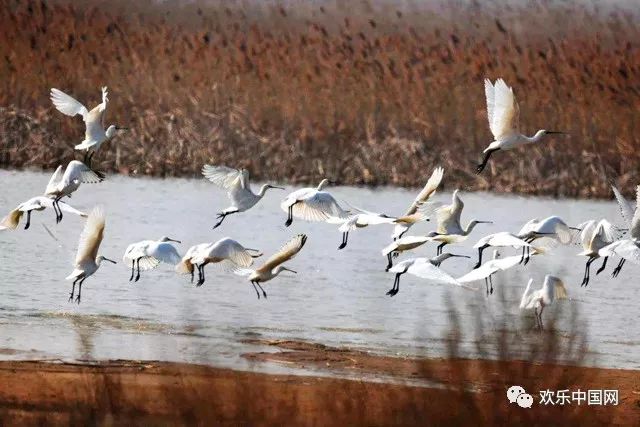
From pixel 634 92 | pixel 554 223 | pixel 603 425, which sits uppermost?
pixel 634 92

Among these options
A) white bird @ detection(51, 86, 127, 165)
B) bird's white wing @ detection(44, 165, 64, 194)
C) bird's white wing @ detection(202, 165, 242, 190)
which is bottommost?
bird's white wing @ detection(44, 165, 64, 194)

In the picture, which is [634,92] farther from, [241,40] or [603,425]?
[603,425]

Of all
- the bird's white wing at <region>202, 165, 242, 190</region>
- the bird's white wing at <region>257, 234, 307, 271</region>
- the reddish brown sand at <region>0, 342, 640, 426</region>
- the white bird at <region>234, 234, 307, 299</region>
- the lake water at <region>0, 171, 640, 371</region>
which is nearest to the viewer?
the reddish brown sand at <region>0, 342, 640, 426</region>

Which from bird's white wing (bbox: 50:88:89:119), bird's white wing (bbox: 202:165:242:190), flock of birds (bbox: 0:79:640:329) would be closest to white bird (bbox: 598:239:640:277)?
flock of birds (bbox: 0:79:640:329)

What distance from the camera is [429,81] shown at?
18906mm

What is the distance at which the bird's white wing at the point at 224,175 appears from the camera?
1074cm

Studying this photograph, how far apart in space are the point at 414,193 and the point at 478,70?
282cm

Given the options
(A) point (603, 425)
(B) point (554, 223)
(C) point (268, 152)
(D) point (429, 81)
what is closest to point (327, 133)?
(C) point (268, 152)

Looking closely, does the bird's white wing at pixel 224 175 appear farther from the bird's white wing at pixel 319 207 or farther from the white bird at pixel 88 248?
the white bird at pixel 88 248

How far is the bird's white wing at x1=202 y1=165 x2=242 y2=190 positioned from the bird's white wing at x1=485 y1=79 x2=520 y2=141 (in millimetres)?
1853

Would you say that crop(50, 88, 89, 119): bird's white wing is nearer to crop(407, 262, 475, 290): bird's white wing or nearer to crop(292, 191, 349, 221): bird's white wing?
crop(292, 191, 349, 221): bird's white wing

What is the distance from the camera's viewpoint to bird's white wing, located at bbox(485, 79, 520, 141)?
10.7 meters

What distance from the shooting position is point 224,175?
35.6ft

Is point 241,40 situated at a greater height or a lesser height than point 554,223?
greater
